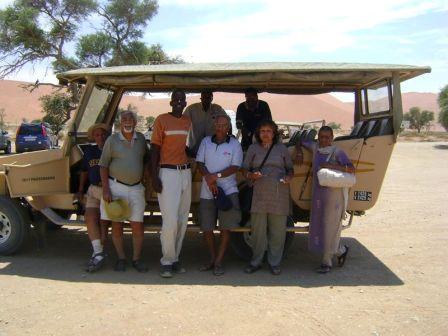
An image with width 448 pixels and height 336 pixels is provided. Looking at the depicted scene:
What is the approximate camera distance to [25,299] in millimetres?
4453

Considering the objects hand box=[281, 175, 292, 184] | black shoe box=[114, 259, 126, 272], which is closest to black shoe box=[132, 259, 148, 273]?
black shoe box=[114, 259, 126, 272]

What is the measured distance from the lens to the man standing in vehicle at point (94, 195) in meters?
5.43

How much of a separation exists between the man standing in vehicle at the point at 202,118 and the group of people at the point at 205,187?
1.45 ft

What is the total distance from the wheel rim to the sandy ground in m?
0.29

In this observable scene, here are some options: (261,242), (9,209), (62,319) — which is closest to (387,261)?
(261,242)

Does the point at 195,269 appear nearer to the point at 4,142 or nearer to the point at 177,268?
the point at 177,268

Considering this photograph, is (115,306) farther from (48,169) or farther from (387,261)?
(387,261)

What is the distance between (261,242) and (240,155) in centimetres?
99

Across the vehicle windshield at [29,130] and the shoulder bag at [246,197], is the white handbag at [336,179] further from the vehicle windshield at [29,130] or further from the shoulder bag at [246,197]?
the vehicle windshield at [29,130]

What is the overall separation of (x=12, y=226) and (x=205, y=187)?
2.41 m

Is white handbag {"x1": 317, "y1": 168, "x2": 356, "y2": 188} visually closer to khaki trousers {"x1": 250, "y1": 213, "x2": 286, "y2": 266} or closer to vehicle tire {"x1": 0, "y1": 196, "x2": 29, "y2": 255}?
khaki trousers {"x1": 250, "y1": 213, "x2": 286, "y2": 266}

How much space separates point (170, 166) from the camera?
5184mm

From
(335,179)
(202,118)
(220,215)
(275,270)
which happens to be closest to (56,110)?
(202,118)

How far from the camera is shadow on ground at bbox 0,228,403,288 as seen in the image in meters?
5.05
